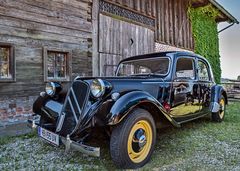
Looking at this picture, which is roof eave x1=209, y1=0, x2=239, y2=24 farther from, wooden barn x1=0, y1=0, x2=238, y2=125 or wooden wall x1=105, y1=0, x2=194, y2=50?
wooden barn x1=0, y1=0, x2=238, y2=125

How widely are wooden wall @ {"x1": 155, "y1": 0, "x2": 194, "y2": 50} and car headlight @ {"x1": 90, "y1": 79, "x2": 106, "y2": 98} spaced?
24.3ft

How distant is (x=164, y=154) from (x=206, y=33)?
1133cm

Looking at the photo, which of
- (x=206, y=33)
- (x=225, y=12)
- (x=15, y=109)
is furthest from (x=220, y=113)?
(x=225, y=12)

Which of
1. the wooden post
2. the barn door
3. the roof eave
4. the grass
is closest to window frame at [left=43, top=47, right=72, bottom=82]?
the wooden post

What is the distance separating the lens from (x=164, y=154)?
342cm

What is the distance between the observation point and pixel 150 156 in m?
3.14

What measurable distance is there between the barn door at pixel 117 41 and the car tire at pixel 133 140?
463 centimetres

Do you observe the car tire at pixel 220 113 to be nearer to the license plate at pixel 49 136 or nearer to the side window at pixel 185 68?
the side window at pixel 185 68

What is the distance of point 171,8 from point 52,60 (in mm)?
6797

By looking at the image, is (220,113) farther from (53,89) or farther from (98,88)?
(53,89)

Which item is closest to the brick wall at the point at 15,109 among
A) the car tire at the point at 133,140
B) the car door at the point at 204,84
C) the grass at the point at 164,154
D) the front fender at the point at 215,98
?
the grass at the point at 164,154

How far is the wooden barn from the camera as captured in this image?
17.8ft

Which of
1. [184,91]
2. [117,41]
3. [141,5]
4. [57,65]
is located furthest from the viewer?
[141,5]

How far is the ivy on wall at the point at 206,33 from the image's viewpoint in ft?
41.0
